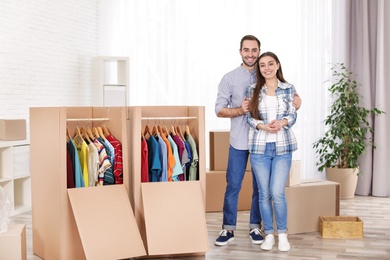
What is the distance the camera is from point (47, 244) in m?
4.09

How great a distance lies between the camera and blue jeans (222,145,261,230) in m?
4.44

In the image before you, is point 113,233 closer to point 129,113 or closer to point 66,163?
point 66,163

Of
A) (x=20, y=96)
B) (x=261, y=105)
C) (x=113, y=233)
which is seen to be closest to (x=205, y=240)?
(x=113, y=233)

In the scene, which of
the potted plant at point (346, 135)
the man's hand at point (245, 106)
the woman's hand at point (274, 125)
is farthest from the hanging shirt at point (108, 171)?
the potted plant at point (346, 135)

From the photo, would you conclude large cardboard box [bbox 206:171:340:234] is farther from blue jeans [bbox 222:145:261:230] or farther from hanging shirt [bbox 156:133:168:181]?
hanging shirt [bbox 156:133:168:181]

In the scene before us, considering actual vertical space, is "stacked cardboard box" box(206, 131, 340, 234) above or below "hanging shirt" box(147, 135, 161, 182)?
below

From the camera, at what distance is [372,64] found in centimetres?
682

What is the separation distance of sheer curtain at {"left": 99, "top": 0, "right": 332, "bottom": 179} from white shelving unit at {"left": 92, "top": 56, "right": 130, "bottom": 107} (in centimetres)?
31

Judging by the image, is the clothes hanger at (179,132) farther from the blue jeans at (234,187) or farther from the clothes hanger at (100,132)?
the clothes hanger at (100,132)

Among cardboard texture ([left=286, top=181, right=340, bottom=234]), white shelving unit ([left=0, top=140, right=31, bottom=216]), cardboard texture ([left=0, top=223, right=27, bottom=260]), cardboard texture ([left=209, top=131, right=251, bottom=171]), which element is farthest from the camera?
white shelving unit ([left=0, top=140, right=31, bottom=216])

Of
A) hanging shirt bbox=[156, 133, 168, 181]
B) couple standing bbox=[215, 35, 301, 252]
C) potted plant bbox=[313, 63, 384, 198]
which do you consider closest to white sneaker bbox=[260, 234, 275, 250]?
couple standing bbox=[215, 35, 301, 252]

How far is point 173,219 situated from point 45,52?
347 centimetres

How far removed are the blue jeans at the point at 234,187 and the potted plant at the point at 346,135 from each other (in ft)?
7.49

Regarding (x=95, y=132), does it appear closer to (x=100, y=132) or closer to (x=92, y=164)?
(x=100, y=132)
